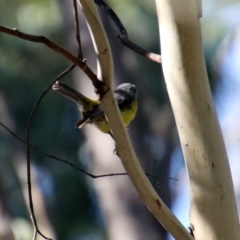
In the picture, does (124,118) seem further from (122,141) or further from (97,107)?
(122,141)

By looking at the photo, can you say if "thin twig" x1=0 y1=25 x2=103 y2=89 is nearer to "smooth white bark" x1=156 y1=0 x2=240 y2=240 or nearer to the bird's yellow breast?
"smooth white bark" x1=156 y1=0 x2=240 y2=240

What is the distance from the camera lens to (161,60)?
1.32 m

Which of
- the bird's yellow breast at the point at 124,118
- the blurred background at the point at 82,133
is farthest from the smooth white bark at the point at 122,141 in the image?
the blurred background at the point at 82,133

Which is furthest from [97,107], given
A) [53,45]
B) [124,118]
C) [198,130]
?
[53,45]

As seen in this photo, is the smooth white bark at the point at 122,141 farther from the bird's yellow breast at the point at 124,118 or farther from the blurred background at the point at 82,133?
the blurred background at the point at 82,133

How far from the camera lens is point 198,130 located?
48.4 inches

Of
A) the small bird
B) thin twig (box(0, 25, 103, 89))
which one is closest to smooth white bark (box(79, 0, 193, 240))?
thin twig (box(0, 25, 103, 89))

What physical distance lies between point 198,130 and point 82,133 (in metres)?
2.88

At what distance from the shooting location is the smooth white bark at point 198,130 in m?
1.22

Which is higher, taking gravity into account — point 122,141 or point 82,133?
point 82,133

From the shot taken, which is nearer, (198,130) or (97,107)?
(198,130)

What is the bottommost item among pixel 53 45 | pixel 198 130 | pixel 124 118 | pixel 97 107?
pixel 53 45

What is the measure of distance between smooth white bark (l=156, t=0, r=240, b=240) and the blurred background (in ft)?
7.84

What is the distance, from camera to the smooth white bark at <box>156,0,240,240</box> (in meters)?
1.22
